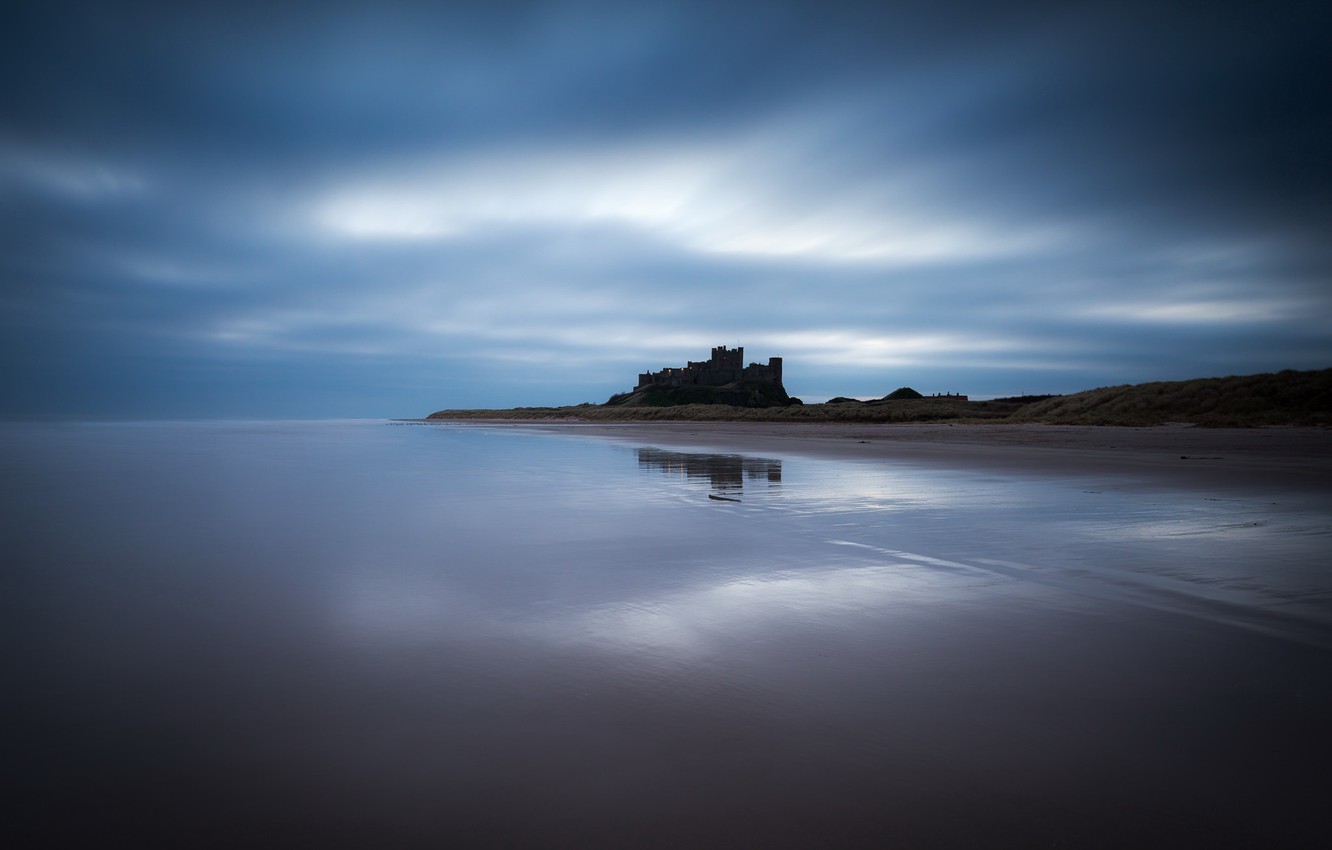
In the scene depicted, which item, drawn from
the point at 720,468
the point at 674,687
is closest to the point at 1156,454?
the point at 720,468

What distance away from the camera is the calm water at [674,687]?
2012mm

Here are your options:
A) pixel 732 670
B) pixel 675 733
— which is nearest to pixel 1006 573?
pixel 732 670

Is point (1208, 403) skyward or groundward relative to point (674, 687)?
skyward

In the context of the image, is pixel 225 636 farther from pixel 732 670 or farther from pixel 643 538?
pixel 643 538

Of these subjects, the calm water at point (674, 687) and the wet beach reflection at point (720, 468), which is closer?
the calm water at point (674, 687)

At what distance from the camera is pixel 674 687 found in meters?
2.95

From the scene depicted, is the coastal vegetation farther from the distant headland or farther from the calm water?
→ the calm water

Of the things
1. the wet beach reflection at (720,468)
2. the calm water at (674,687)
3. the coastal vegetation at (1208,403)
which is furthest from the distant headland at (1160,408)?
the calm water at (674,687)

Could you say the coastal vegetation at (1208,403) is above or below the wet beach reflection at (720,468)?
above

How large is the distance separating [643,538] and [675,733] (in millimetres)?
4015

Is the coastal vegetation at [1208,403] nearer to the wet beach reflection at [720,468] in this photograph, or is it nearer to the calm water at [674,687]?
A: the wet beach reflection at [720,468]

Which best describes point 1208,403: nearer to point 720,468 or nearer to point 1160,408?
point 1160,408

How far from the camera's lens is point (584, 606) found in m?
4.20

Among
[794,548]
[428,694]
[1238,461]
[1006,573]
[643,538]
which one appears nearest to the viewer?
[428,694]
